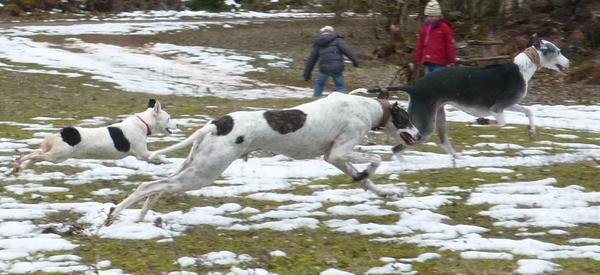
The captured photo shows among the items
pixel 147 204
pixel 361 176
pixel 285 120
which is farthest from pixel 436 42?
pixel 147 204

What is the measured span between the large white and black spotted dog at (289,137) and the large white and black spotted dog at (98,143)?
6.28ft

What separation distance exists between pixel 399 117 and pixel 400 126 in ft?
0.31

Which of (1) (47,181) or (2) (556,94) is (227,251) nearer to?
(1) (47,181)

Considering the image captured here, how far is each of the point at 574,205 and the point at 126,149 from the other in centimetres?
466

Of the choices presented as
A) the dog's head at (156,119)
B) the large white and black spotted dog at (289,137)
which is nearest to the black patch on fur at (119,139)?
the dog's head at (156,119)

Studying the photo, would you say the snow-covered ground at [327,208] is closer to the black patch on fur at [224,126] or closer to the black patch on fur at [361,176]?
the black patch on fur at [361,176]

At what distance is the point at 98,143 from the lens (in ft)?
31.5

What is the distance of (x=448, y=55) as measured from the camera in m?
14.3

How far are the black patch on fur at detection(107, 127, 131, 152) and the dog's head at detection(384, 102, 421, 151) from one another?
9.81ft

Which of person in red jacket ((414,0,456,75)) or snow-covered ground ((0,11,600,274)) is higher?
person in red jacket ((414,0,456,75))

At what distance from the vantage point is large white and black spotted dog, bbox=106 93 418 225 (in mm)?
7367

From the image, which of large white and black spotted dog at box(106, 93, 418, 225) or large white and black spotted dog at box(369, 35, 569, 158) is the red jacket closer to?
large white and black spotted dog at box(369, 35, 569, 158)

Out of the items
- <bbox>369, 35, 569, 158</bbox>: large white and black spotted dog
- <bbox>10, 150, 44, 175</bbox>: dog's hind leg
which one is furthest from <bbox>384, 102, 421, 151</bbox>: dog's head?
<bbox>10, 150, 44, 175</bbox>: dog's hind leg

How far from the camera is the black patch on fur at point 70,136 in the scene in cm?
939
